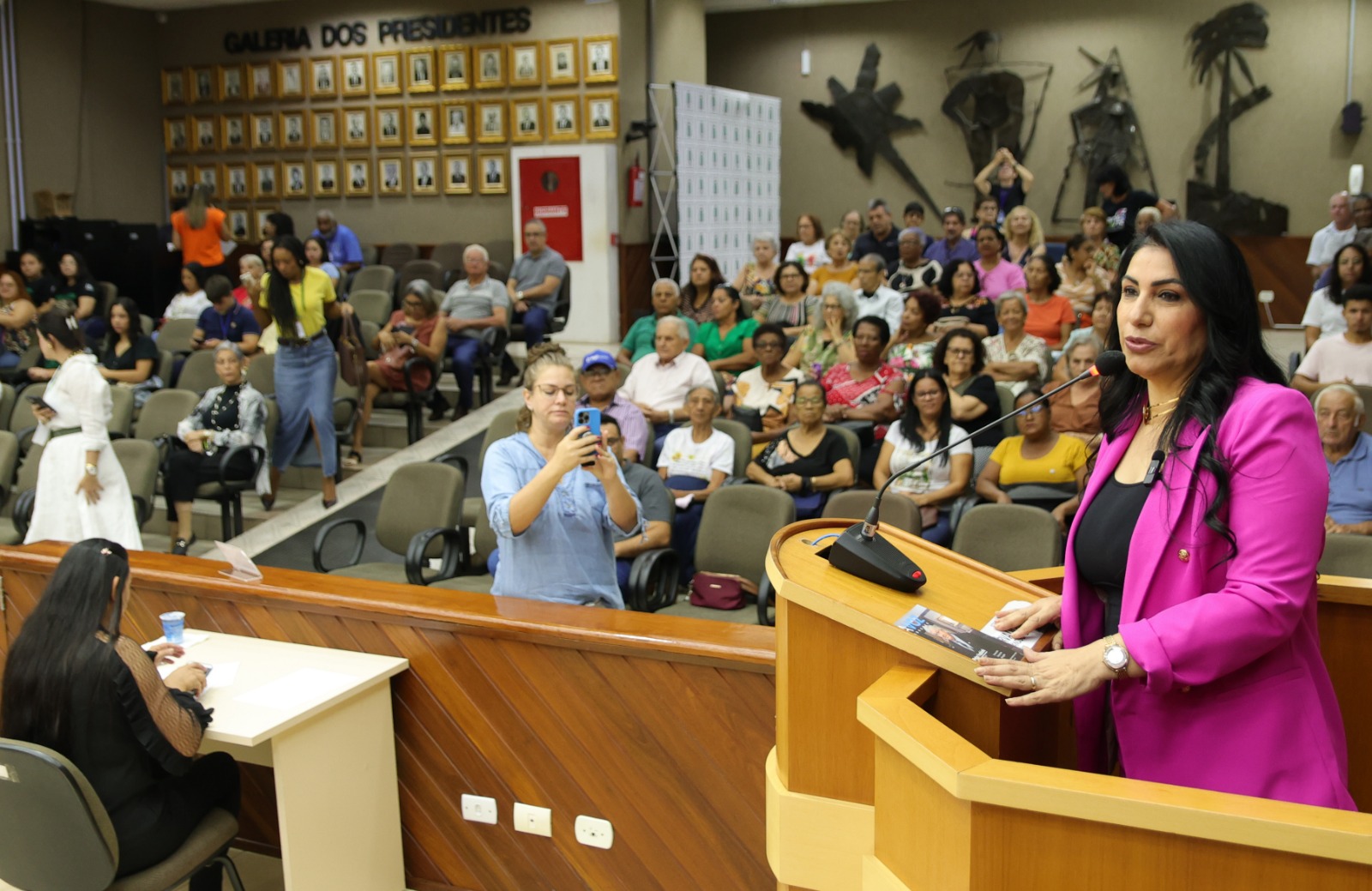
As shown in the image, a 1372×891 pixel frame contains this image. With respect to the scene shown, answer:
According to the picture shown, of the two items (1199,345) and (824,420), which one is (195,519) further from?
(1199,345)

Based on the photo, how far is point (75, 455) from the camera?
535 centimetres

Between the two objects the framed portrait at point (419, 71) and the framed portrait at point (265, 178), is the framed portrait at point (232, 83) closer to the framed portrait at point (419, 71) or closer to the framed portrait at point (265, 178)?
the framed portrait at point (265, 178)

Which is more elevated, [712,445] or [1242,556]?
[1242,556]

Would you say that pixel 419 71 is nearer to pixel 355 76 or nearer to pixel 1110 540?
pixel 355 76

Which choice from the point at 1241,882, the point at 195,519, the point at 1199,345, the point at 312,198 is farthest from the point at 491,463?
the point at 312,198

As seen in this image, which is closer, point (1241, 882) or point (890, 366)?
point (1241, 882)

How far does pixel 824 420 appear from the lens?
20.8ft

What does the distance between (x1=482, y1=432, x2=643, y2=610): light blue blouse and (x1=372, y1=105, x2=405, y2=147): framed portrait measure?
9738mm

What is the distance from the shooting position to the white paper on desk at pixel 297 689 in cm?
280

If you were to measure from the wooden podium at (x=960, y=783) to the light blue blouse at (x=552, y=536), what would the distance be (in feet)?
3.81

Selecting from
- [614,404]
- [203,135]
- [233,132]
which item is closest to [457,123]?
[233,132]

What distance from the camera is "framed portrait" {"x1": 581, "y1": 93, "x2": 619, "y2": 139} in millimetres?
10984

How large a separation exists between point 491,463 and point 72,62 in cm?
1176

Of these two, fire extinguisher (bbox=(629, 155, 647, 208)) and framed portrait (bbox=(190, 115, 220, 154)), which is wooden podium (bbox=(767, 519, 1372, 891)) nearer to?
fire extinguisher (bbox=(629, 155, 647, 208))
